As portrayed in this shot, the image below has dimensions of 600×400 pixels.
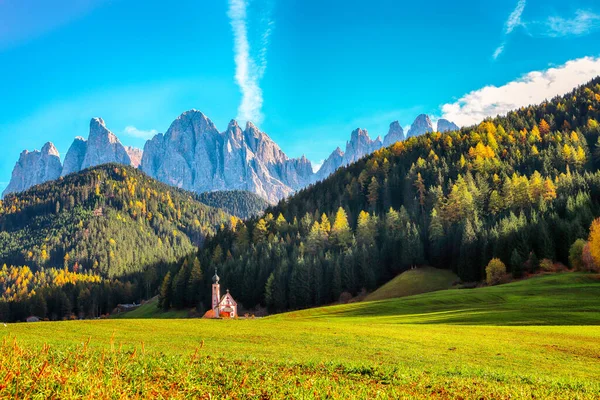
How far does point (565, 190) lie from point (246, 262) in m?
84.4

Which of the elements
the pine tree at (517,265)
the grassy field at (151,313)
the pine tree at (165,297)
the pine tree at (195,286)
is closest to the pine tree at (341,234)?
the pine tree at (195,286)

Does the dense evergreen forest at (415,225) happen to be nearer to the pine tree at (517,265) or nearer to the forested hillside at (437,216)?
the pine tree at (517,265)

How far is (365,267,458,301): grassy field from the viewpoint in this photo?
9238 cm

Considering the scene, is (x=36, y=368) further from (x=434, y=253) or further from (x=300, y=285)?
(x=434, y=253)

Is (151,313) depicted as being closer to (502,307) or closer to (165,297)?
(165,297)

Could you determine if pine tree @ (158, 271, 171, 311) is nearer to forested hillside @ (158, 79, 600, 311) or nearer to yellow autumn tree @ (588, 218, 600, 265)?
forested hillside @ (158, 79, 600, 311)

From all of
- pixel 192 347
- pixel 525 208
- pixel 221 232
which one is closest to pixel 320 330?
pixel 192 347

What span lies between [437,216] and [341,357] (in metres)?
93.6

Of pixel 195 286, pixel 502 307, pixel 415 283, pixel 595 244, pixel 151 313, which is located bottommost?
pixel 151 313

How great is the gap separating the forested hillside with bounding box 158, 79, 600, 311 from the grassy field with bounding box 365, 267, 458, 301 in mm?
3360

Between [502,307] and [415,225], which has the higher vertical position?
[415,225]

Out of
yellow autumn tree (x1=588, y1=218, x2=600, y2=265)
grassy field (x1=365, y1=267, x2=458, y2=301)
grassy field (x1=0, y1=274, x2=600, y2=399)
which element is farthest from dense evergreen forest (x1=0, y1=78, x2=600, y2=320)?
grassy field (x1=0, y1=274, x2=600, y2=399)

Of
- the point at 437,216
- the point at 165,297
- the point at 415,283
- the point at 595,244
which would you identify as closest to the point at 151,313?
the point at 165,297

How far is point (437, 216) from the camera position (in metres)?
112
